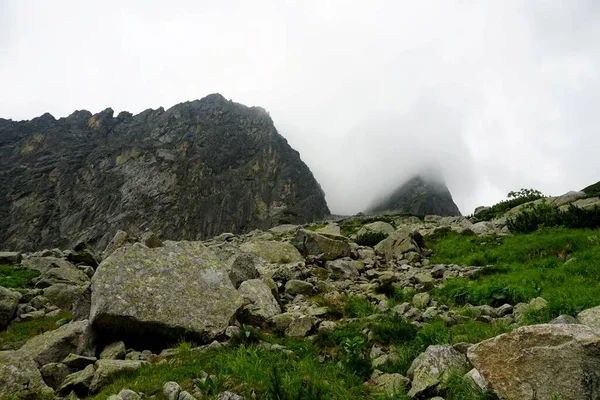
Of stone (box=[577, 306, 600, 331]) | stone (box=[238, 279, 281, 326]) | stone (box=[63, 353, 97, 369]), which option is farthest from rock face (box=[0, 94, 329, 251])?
stone (box=[577, 306, 600, 331])

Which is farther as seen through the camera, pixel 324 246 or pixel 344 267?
pixel 324 246

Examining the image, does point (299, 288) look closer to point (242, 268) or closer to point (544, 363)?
point (242, 268)

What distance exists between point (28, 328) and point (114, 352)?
5.21m

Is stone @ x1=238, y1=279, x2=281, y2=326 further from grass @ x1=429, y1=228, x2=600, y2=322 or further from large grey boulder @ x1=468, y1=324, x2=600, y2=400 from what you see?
large grey boulder @ x1=468, y1=324, x2=600, y2=400

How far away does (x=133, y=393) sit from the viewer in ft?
21.1

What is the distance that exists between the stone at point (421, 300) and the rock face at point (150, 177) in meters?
106

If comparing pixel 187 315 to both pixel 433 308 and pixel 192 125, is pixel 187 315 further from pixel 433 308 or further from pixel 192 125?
pixel 192 125

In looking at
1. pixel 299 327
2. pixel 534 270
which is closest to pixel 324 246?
pixel 534 270

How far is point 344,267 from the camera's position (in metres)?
17.6

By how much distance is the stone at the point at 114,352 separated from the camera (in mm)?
8859

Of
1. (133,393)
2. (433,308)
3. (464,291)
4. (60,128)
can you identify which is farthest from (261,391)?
(60,128)

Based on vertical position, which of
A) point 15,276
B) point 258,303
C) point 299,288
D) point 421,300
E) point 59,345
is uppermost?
point 15,276

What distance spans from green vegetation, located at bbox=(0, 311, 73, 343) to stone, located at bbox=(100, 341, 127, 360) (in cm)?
416

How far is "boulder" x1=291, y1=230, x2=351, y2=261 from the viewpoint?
19.6 metres
